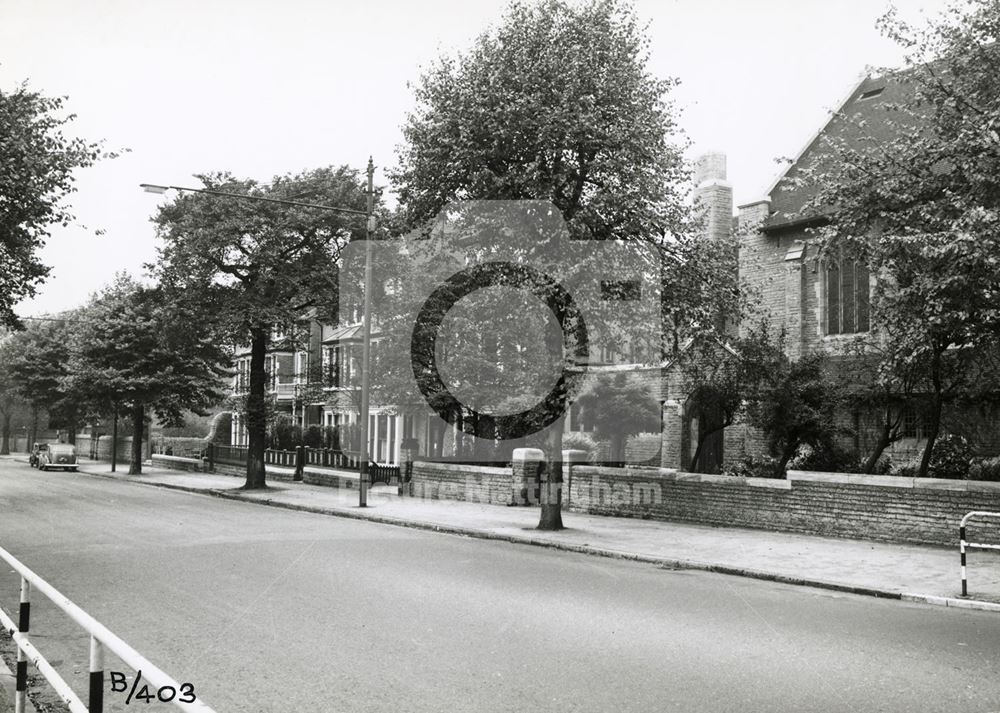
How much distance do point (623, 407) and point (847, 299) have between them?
366 inches

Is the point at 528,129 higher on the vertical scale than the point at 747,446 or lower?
higher

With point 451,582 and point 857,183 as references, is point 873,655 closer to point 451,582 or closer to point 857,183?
point 451,582

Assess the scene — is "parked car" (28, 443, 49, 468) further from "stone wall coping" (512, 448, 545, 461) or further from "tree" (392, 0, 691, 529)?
"tree" (392, 0, 691, 529)

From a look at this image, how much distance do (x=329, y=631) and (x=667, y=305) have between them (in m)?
11.5

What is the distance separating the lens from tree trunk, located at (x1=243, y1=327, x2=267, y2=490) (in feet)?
101

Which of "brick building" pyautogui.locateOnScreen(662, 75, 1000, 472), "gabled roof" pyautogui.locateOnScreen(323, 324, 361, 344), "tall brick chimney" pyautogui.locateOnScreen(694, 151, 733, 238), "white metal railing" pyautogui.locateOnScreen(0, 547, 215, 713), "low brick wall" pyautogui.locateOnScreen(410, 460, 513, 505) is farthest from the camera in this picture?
"gabled roof" pyautogui.locateOnScreen(323, 324, 361, 344)

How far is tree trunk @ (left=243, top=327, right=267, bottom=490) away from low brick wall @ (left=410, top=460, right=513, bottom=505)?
6591 millimetres

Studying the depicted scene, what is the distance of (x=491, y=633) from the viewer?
818 cm

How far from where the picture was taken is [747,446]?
28.1m

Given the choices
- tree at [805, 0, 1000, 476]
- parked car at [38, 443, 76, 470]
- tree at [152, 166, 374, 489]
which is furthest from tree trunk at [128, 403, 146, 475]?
tree at [805, 0, 1000, 476]

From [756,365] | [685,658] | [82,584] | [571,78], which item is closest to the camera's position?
[685,658]

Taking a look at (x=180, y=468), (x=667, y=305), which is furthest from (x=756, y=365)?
(x=180, y=468)

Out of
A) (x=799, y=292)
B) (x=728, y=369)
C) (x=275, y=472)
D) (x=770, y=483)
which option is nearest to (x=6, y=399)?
(x=275, y=472)

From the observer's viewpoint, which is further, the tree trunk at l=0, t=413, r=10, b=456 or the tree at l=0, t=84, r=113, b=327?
the tree trunk at l=0, t=413, r=10, b=456
